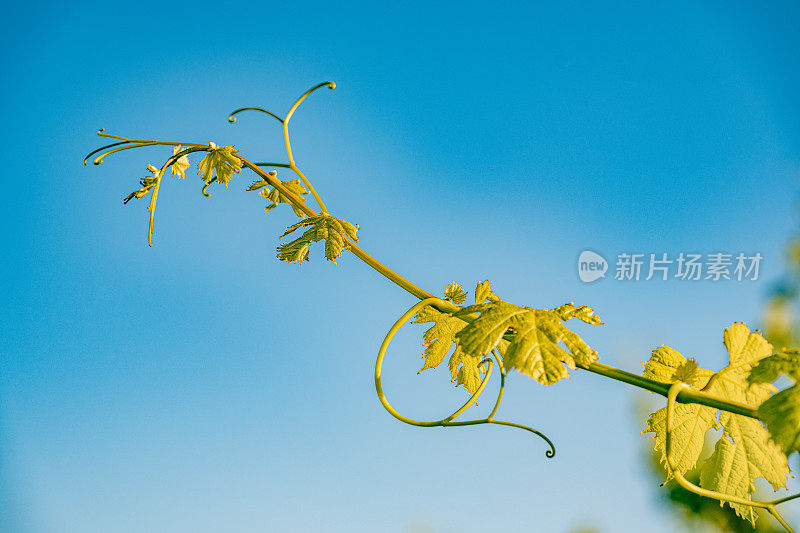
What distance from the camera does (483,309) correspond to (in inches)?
22.5

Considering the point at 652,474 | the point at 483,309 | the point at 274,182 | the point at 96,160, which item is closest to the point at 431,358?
the point at 483,309

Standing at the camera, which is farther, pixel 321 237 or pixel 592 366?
pixel 321 237

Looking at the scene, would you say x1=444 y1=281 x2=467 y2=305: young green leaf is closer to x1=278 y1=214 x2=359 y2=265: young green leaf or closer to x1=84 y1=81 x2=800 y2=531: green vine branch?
x1=84 y1=81 x2=800 y2=531: green vine branch

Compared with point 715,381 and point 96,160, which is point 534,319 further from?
point 96,160

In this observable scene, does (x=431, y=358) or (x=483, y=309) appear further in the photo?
(x=431, y=358)

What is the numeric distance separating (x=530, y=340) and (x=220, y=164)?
51cm

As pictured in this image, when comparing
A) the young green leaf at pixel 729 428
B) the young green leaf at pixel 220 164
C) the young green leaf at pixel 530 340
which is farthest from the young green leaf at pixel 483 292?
the young green leaf at pixel 220 164

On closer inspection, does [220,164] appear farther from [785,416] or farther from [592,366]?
[785,416]

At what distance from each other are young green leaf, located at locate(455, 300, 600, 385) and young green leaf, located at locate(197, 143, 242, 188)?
0.41 metres

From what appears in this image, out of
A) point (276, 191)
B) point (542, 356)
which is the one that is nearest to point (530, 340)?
point (542, 356)

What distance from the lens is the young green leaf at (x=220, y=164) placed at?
30.0 inches

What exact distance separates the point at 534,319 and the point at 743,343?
335mm

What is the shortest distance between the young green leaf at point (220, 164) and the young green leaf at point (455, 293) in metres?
0.34

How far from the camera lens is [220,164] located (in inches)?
30.7
